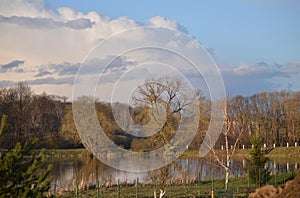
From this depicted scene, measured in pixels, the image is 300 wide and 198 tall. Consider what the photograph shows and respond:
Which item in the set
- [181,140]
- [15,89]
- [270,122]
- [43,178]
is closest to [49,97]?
[15,89]

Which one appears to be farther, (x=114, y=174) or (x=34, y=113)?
(x=34, y=113)

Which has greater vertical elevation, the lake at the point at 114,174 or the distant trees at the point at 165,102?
the distant trees at the point at 165,102

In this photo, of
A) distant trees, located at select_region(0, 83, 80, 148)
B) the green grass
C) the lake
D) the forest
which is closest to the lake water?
the lake

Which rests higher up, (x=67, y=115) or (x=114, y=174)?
(x=67, y=115)

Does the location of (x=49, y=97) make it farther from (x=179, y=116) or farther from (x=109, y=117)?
(x=179, y=116)

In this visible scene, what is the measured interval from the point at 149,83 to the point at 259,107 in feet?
151

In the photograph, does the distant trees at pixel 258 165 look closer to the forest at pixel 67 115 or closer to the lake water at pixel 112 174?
the lake water at pixel 112 174

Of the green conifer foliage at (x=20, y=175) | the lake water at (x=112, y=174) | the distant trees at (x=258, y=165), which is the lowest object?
the lake water at (x=112, y=174)

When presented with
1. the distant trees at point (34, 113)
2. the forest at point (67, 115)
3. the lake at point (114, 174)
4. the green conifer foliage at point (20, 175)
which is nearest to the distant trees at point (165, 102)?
the lake at point (114, 174)

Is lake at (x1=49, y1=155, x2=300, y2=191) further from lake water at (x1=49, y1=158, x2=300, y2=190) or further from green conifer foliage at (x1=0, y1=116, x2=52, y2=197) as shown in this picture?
green conifer foliage at (x1=0, y1=116, x2=52, y2=197)

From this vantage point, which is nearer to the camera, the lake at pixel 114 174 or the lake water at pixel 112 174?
the lake at pixel 114 174

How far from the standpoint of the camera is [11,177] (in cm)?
754

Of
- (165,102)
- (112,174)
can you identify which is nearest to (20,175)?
(165,102)

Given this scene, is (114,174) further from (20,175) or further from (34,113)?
(34,113)
